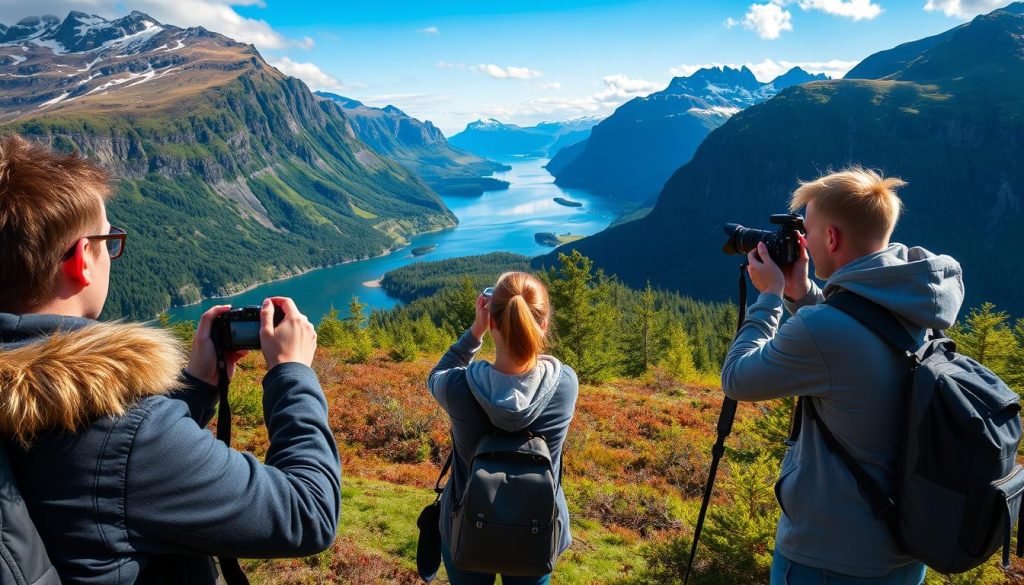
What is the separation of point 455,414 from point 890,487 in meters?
2.36

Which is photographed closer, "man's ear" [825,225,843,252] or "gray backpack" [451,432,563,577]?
"man's ear" [825,225,843,252]

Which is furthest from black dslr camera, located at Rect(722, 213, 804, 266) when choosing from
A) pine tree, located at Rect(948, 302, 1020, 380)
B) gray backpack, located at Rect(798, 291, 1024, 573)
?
pine tree, located at Rect(948, 302, 1020, 380)

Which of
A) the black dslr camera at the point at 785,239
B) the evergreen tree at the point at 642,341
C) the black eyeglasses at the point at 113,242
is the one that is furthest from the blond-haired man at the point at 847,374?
the evergreen tree at the point at 642,341

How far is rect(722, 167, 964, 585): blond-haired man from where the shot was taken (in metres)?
2.71

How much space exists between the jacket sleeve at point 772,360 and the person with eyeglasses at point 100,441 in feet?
7.11

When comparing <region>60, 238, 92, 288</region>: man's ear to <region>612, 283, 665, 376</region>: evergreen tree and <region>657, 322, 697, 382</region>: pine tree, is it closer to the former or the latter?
<region>657, 322, 697, 382</region>: pine tree

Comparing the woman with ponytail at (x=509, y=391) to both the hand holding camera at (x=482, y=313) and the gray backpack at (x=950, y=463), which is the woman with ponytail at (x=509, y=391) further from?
the gray backpack at (x=950, y=463)

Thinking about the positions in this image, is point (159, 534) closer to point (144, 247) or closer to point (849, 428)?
point (849, 428)

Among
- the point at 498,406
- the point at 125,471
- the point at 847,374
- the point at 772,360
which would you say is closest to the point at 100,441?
the point at 125,471

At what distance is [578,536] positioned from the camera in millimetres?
8039

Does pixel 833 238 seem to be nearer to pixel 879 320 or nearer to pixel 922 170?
pixel 879 320

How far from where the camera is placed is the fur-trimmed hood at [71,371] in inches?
63.5

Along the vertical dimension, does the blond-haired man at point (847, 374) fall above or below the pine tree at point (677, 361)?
above

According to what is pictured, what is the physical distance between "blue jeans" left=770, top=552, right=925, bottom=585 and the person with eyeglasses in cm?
249
